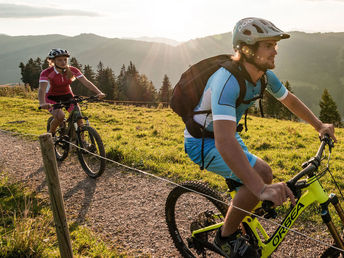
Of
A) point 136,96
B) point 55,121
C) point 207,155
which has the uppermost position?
point 207,155

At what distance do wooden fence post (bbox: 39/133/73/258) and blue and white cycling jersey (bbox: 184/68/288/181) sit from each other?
1.55 meters

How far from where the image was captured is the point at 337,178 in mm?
6699

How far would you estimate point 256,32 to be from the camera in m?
2.52

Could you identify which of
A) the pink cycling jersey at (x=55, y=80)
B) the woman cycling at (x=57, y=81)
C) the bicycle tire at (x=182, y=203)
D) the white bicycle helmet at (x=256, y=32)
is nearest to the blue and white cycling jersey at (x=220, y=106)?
the white bicycle helmet at (x=256, y=32)

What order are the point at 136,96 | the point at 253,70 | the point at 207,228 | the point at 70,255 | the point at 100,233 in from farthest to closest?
the point at 136,96 < the point at 100,233 < the point at 207,228 < the point at 70,255 < the point at 253,70

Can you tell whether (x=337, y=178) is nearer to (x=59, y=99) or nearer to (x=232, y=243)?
(x=232, y=243)

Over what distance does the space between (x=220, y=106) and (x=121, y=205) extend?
4004 millimetres

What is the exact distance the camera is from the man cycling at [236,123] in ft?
7.52

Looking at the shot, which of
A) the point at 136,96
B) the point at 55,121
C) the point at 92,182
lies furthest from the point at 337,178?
the point at 136,96

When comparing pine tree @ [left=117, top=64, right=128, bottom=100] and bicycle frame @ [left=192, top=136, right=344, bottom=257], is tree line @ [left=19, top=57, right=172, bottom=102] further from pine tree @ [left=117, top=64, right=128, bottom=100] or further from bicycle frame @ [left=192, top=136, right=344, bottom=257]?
bicycle frame @ [left=192, top=136, right=344, bottom=257]

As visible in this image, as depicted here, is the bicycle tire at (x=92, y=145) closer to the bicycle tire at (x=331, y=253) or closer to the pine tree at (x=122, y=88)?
the bicycle tire at (x=331, y=253)

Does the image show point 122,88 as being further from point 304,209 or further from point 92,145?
point 304,209

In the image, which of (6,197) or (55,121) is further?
(55,121)

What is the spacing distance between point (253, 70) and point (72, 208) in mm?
4588
